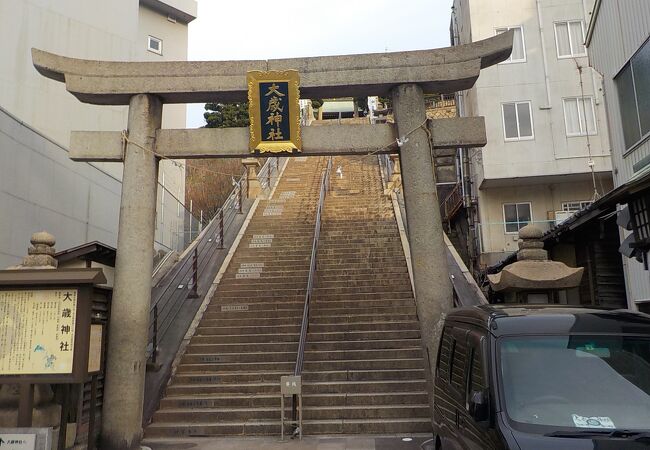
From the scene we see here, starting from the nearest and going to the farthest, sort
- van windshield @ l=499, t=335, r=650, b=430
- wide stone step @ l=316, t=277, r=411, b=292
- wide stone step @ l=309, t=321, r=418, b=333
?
van windshield @ l=499, t=335, r=650, b=430, wide stone step @ l=309, t=321, r=418, b=333, wide stone step @ l=316, t=277, r=411, b=292

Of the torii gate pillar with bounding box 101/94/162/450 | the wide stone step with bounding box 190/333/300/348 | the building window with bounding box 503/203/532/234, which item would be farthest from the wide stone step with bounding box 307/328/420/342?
the building window with bounding box 503/203/532/234

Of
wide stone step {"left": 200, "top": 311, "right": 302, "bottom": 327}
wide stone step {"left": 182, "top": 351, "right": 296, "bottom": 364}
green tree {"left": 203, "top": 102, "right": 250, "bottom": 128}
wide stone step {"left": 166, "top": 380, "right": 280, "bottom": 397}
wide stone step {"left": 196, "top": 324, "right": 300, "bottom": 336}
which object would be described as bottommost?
wide stone step {"left": 166, "top": 380, "right": 280, "bottom": 397}

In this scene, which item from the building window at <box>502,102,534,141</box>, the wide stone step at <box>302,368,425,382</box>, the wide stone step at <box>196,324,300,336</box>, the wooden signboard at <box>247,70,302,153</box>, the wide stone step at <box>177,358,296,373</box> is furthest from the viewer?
the building window at <box>502,102,534,141</box>

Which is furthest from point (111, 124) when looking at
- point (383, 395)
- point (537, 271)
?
point (537, 271)

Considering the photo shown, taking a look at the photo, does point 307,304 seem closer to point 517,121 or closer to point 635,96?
point 635,96

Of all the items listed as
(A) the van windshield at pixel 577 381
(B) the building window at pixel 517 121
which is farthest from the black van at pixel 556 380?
(B) the building window at pixel 517 121

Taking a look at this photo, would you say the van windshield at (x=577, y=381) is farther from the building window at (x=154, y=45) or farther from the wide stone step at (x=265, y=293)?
the building window at (x=154, y=45)

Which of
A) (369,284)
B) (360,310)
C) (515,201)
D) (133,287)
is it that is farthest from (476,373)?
(515,201)

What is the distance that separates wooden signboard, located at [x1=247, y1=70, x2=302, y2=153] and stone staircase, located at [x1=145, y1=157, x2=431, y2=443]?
400 centimetres

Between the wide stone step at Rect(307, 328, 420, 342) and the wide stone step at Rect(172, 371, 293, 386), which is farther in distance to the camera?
the wide stone step at Rect(307, 328, 420, 342)

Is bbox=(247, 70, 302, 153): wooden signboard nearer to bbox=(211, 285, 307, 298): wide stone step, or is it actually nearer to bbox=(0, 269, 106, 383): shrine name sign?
bbox=(0, 269, 106, 383): shrine name sign

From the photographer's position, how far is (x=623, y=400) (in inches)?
135

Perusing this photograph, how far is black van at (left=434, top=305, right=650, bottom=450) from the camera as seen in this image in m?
3.24

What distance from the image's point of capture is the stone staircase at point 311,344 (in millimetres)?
8375
